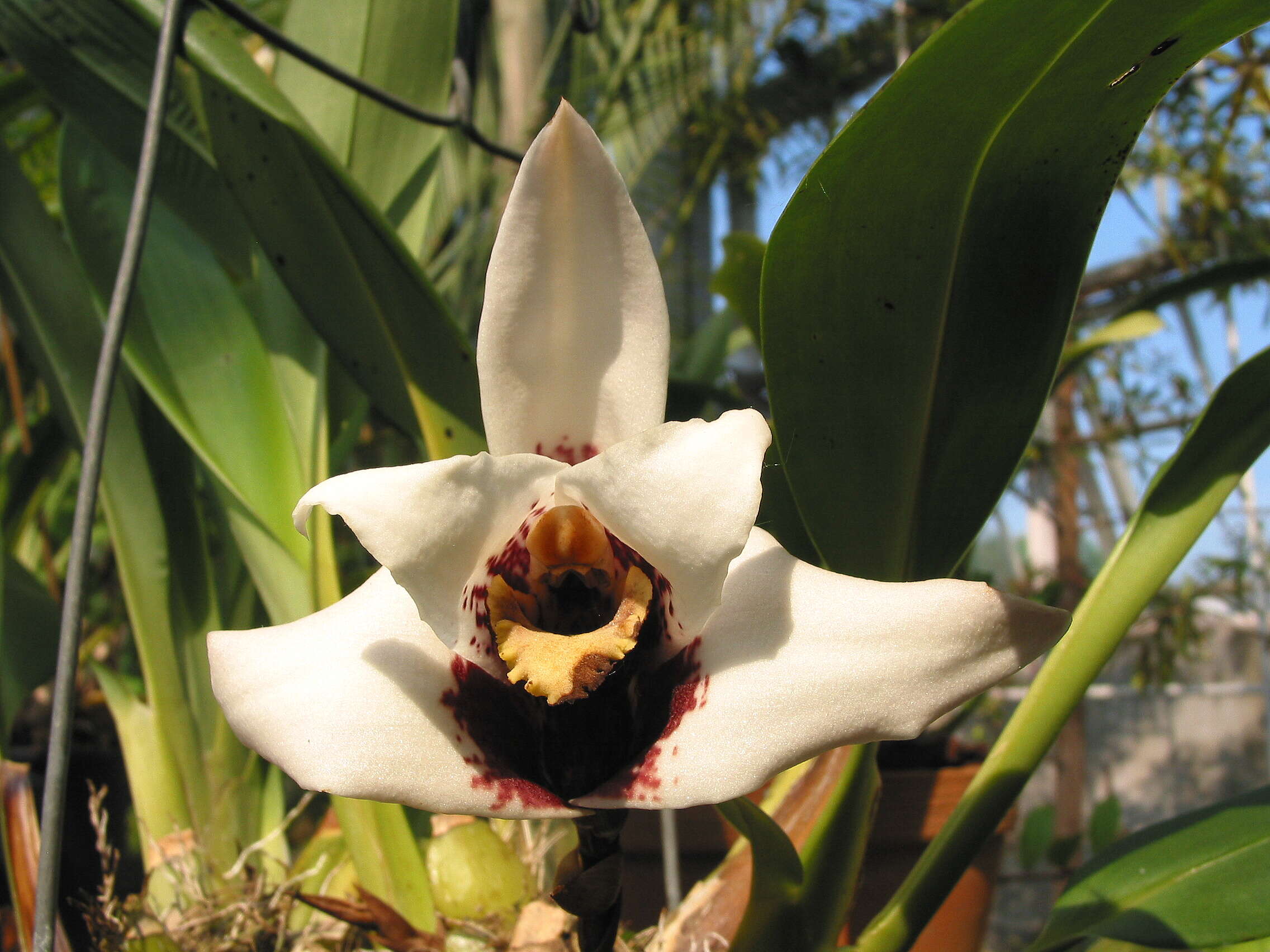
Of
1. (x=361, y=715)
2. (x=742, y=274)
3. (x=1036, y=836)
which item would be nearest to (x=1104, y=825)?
(x=1036, y=836)

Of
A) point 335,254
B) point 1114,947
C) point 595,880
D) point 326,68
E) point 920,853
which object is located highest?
point 326,68

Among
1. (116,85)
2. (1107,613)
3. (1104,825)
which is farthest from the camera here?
(1104,825)

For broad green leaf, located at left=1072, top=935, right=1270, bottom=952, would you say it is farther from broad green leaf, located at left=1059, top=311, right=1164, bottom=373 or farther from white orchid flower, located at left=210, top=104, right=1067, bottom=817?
broad green leaf, located at left=1059, top=311, right=1164, bottom=373

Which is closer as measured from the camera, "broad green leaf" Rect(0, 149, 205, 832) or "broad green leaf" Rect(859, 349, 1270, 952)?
"broad green leaf" Rect(859, 349, 1270, 952)

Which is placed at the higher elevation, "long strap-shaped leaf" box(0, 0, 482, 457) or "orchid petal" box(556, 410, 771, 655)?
"long strap-shaped leaf" box(0, 0, 482, 457)

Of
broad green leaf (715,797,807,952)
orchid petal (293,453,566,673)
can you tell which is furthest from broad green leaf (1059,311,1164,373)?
orchid petal (293,453,566,673)

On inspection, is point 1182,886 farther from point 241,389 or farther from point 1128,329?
point 241,389

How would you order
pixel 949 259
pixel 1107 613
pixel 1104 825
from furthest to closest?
pixel 1104 825
pixel 1107 613
pixel 949 259
